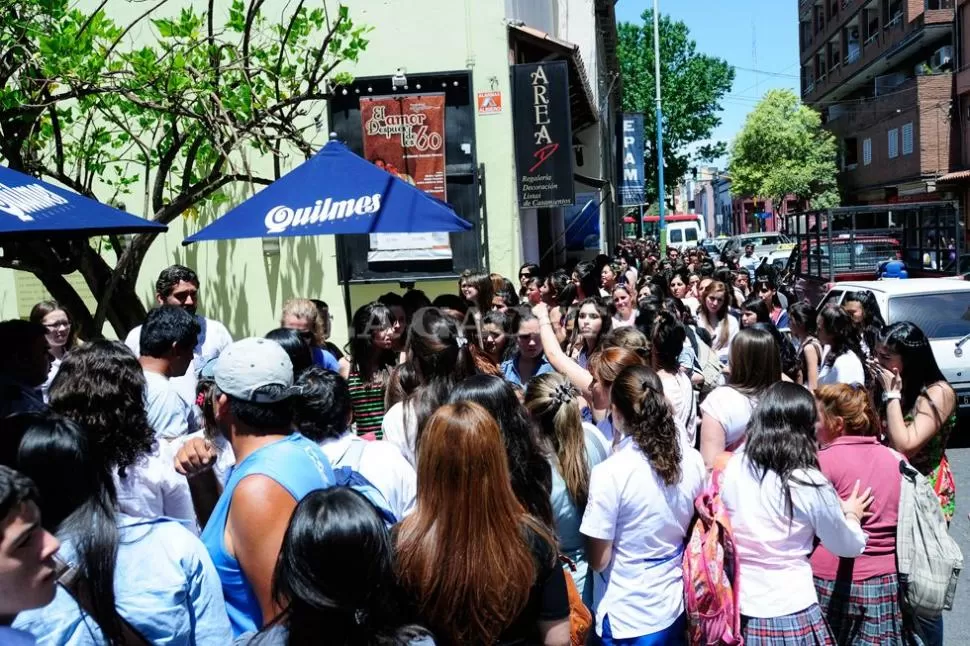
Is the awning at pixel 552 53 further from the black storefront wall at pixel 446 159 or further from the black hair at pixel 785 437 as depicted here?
the black hair at pixel 785 437

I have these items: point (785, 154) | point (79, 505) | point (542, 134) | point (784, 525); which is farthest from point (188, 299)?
point (785, 154)

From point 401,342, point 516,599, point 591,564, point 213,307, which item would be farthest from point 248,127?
point 213,307

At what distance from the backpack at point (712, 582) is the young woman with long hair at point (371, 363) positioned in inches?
94.6

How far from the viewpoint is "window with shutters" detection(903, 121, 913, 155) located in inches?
1606

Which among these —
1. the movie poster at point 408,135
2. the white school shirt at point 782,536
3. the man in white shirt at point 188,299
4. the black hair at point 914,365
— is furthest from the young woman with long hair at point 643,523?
the movie poster at point 408,135

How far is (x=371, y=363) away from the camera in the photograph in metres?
5.83

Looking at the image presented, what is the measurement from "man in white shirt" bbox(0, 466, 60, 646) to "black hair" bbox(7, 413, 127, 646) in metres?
0.55

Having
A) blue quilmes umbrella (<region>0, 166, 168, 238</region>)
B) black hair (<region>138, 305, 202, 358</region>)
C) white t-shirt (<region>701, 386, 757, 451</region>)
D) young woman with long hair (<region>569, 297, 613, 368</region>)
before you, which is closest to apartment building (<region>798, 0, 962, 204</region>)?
young woman with long hair (<region>569, 297, 613, 368</region>)

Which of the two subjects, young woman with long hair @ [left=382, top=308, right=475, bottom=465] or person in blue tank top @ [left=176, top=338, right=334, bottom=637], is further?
young woman with long hair @ [left=382, top=308, right=475, bottom=465]

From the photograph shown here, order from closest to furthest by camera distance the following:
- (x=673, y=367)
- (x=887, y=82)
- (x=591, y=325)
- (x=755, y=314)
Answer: (x=673, y=367)
(x=591, y=325)
(x=755, y=314)
(x=887, y=82)

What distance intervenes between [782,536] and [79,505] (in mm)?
2596

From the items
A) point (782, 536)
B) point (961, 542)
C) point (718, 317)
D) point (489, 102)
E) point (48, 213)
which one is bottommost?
point (961, 542)

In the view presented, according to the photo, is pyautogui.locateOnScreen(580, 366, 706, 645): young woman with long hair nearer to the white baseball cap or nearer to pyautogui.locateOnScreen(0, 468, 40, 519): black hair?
the white baseball cap

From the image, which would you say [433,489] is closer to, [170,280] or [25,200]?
[25,200]
